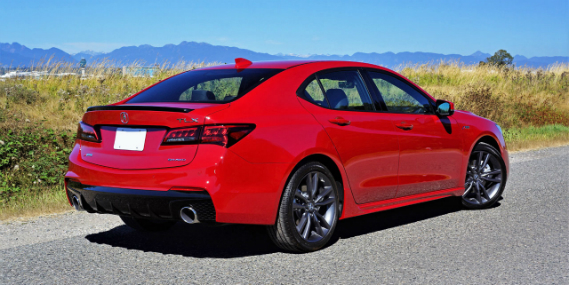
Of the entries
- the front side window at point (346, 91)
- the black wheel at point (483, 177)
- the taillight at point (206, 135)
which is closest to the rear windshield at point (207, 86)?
the taillight at point (206, 135)

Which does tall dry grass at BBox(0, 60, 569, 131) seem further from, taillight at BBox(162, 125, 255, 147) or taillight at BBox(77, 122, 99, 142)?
taillight at BBox(162, 125, 255, 147)

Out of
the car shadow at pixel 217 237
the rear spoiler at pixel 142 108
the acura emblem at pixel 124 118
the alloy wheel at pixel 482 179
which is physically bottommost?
the car shadow at pixel 217 237

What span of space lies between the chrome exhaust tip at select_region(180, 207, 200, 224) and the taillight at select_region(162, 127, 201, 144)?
457 mm

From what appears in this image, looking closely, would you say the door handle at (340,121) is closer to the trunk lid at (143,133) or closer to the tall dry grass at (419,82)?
the trunk lid at (143,133)

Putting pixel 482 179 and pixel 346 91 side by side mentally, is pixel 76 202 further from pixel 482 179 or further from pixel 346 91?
pixel 482 179

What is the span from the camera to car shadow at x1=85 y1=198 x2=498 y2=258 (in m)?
4.85

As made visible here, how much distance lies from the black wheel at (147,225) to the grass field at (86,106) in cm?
121

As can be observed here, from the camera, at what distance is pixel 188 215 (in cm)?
417

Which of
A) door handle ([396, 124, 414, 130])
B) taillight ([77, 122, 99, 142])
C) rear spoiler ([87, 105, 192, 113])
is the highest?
rear spoiler ([87, 105, 192, 113])

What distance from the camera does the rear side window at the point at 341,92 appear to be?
498 centimetres

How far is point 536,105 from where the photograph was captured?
2244cm

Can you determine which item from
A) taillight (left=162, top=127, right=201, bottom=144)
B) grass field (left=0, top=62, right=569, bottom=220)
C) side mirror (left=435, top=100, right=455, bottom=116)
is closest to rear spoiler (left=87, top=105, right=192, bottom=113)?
taillight (left=162, top=127, right=201, bottom=144)

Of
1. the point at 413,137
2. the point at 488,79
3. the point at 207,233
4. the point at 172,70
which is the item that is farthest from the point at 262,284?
the point at 488,79

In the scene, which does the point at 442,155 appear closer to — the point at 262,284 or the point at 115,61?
the point at 262,284
